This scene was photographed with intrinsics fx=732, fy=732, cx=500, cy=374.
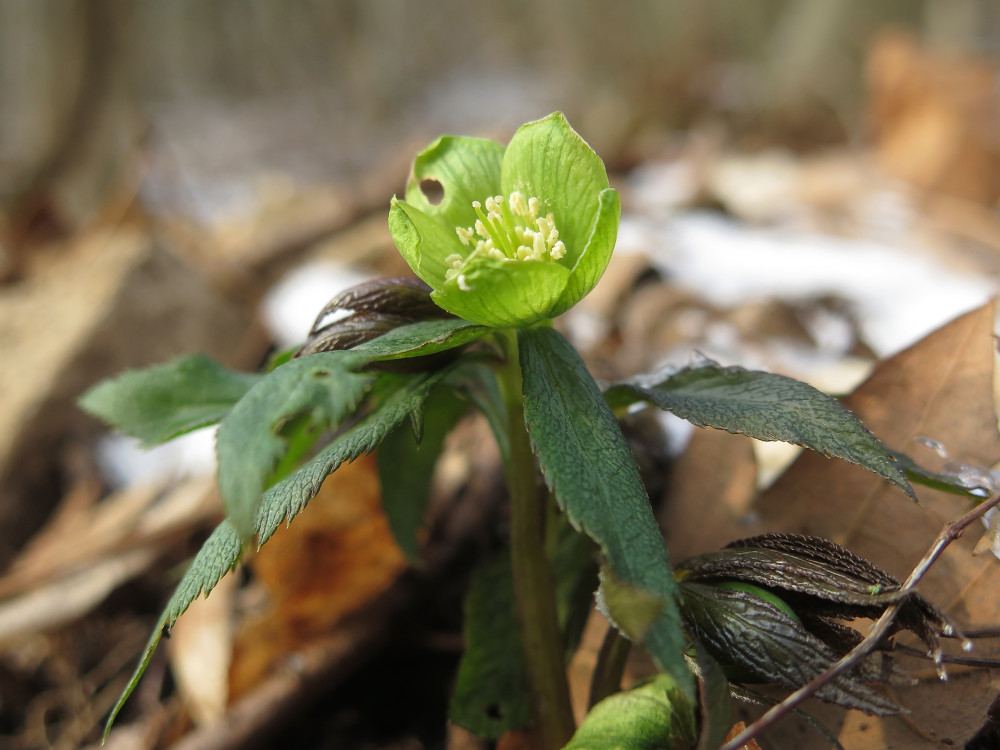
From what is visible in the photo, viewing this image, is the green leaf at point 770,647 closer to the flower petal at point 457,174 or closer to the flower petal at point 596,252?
the flower petal at point 596,252

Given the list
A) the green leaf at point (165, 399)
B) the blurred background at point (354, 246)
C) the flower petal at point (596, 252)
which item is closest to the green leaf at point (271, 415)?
the flower petal at point (596, 252)

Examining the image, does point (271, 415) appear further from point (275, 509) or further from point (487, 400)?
point (487, 400)

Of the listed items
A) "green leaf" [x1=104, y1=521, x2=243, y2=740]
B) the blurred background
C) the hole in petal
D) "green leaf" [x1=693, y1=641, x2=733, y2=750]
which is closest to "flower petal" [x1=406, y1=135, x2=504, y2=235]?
"green leaf" [x1=104, y1=521, x2=243, y2=740]

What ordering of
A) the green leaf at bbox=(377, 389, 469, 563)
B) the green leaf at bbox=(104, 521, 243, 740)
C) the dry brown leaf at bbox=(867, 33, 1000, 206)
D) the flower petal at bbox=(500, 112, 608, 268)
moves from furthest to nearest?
Answer: the dry brown leaf at bbox=(867, 33, 1000, 206) → the green leaf at bbox=(377, 389, 469, 563) → the flower petal at bbox=(500, 112, 608, 268) → the green leaf at bbox=(104, 521, 243, 740)

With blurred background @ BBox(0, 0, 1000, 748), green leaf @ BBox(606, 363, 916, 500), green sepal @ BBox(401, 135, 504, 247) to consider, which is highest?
green sepal @ BBox(401, 135, 504, 247)

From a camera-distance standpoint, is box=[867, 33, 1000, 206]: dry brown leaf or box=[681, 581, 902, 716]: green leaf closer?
box=[681, 581, 902, 716]: green leaf

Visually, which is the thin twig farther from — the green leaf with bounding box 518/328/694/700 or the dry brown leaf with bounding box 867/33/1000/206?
the dry brown leaf with bounding box 867/33/1000/206
